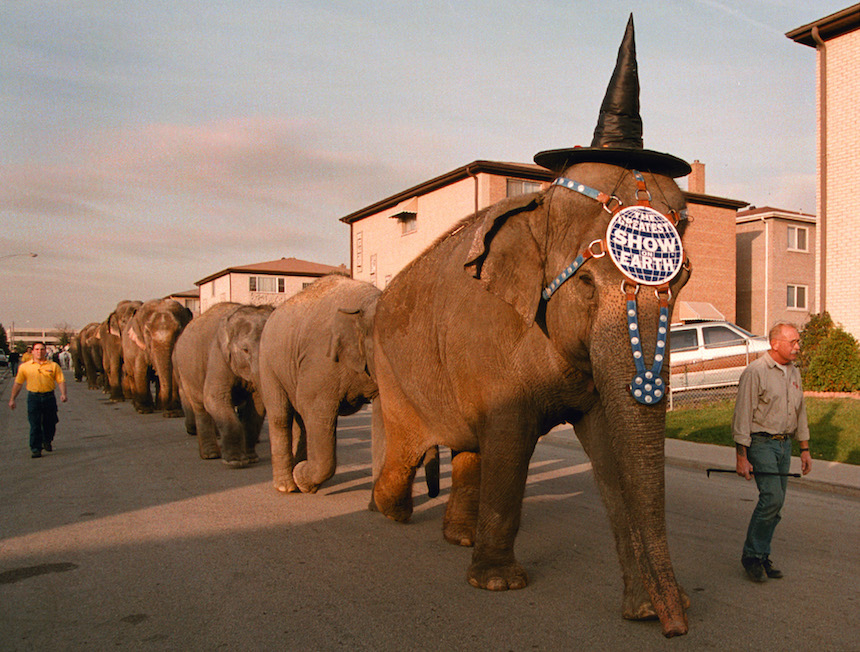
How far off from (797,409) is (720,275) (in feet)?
109

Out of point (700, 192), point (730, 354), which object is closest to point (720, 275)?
point (700, 192)

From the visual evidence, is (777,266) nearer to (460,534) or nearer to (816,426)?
(816,426)

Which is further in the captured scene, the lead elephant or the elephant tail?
the elephant tail

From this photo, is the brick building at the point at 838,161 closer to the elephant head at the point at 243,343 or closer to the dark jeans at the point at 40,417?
the elephant head at the point at 243,343

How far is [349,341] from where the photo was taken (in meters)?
7.31

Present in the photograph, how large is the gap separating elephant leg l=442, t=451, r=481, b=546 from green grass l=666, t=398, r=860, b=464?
686cm

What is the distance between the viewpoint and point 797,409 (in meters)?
5.43

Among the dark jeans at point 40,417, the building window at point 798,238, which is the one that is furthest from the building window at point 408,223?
the dark jeans at point 40,417

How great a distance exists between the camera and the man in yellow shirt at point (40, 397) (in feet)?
38.3

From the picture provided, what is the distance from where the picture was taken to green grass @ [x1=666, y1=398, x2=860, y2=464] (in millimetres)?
10977

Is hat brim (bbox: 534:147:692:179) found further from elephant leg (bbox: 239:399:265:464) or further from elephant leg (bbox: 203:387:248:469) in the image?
elephant leg (bbox: 239:399:265:464)

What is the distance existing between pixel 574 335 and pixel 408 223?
116 ft

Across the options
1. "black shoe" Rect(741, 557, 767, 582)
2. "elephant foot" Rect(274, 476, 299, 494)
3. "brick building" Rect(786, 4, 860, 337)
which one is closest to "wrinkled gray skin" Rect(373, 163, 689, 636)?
"black shoe" Rect(741, 557, 767, 582)

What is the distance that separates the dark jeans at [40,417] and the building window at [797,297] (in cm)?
3544
